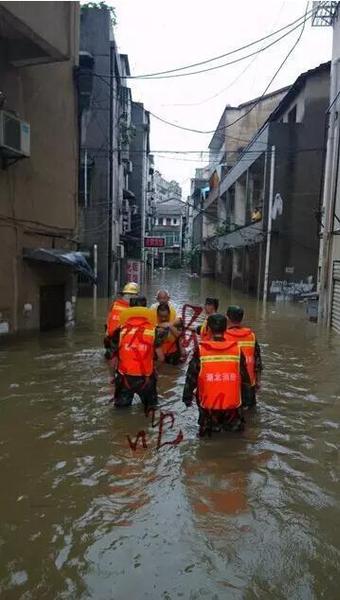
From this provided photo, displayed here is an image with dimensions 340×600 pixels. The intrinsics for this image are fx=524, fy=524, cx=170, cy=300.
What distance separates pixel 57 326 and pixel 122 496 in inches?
385

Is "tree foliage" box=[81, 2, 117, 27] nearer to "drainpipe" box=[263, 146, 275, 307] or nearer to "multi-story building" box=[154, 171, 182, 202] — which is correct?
"drainpipe" box=[263, 146, 275, 307]

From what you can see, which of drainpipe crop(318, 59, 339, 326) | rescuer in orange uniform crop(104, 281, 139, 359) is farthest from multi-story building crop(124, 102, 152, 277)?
rescuer in orange uniform crop(104, 281, 139, 359)

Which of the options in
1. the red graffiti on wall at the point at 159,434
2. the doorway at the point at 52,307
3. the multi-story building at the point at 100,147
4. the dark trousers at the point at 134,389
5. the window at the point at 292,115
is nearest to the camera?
the red graffiti on wall at the point at 159,434

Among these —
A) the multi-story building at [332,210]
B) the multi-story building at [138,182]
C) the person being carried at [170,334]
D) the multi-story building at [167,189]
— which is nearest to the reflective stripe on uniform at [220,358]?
the person being carried at [170,334]

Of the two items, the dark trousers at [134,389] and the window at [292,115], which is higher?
the window at [292,115]

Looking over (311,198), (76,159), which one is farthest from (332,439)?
(311,198)

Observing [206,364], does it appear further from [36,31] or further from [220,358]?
[36,31]

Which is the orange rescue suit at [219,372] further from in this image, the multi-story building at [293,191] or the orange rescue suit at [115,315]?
the multi-story building at [293,191]

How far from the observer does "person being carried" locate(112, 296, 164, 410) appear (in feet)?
19.9

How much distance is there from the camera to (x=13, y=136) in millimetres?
10195

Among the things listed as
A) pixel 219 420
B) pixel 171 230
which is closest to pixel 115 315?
pixel 219 420

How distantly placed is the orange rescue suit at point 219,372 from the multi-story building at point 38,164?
22.5ft

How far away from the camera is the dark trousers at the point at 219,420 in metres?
5.40

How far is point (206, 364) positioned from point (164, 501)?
138cm
